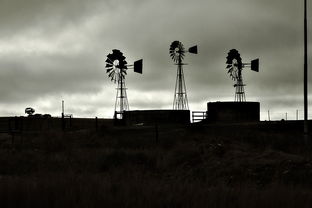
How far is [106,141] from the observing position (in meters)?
38.9

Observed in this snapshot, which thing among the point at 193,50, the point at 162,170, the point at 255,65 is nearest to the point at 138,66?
the point at 193,50

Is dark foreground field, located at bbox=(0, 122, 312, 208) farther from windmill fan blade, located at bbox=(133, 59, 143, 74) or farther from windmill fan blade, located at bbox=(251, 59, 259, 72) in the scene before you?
windmill fan blade, located at bbox=(251, 59, 259, 72)

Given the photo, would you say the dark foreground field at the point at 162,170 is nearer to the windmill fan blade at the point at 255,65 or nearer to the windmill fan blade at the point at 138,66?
the windmill fan blade at the point at 138,66

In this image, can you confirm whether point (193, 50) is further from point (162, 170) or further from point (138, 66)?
point (162, 170)

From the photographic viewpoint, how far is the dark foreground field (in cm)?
1073

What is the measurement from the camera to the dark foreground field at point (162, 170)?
10.7 meters

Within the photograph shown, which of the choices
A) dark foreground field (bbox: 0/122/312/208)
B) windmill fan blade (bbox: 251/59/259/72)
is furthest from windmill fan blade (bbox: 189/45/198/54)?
dark foreground field (bbox: 0/122/312/208)

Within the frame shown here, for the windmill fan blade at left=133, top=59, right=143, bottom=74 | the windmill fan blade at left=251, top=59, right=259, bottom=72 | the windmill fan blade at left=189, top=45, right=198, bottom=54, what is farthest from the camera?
the windmill fan blade at left=251, top=59, right=259, bottom=72

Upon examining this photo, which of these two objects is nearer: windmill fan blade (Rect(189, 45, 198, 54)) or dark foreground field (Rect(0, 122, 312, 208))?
dark foreground field (Rect(0, 122, 312, 208))

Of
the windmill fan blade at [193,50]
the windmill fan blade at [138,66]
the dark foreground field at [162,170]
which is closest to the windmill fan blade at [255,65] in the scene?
the windmill fan blade at [193,50]

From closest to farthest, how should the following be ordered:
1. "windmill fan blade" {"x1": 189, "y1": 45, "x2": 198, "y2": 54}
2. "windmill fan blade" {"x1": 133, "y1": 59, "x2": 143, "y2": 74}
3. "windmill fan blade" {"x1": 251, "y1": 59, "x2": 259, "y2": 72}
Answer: "windmill fan blade" {"x1": 133, "y1": 59, "x2": 143, "y2": 74}, "windmill fan blade" {"x1": 189, "y1": 45, "x2": 198, "y2": 54}, "windmill fan blade" {"x1": 251, "y1": 59, "x2": 259, "y2": 72}

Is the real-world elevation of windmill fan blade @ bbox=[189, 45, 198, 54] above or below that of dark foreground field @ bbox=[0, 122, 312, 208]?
above

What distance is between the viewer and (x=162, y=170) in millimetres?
23609

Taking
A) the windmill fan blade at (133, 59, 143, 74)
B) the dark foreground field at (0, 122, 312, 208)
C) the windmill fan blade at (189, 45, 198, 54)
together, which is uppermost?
the windmill fan blade at (189, 45, 198, 54)
